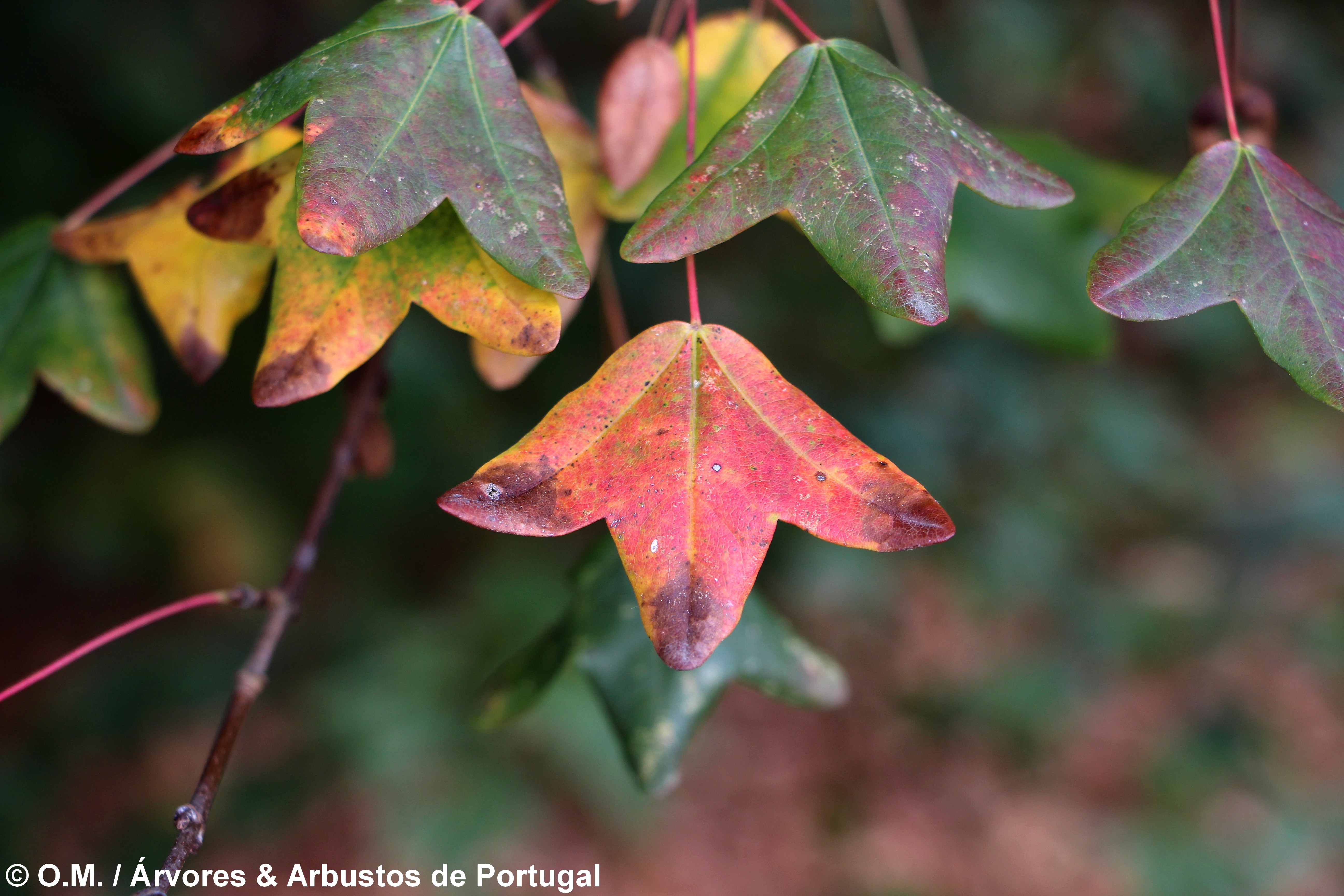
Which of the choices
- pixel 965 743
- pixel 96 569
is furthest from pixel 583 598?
pixel 96 569

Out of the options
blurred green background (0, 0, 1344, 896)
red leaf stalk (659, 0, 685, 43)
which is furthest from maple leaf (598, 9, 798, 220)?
blurred green background (0, 0, 1344, 896)

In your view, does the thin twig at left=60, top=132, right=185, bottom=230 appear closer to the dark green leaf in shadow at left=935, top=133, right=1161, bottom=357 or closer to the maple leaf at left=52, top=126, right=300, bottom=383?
the maple leaf at left=52, top=126, right=300, bottom=383

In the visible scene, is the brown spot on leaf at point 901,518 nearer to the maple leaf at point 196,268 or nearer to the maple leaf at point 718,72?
the maple leaf at point 718,72

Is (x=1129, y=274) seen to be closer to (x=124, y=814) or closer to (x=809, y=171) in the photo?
(x=809, y=171)

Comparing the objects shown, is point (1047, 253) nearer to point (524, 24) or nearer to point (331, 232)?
point (524, 24)

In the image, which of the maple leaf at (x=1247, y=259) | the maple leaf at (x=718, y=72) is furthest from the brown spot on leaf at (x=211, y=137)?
the maple leaf at (x=1247, y=259)

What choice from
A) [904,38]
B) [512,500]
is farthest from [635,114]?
[904,38]
